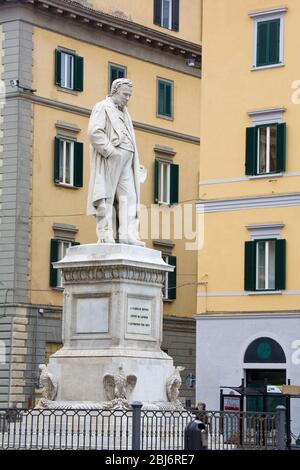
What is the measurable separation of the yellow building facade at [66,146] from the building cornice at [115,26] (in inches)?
1.8

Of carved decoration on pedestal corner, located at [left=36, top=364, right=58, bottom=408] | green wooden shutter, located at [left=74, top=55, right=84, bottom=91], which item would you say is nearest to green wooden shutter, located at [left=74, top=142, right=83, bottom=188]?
green wooden shutter, located at [left=74, top=55, right=84, bottom=91]

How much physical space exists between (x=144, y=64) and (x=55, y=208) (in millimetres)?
8123

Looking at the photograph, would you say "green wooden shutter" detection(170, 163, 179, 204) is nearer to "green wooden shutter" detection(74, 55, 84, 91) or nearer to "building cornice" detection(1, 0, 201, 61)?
"building cornice" detection(1, 0, 201, 61)

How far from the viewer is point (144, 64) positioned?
2333 inches

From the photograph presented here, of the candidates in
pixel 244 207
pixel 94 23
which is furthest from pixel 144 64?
pixel 244 207

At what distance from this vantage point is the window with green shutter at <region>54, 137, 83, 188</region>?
5450cm

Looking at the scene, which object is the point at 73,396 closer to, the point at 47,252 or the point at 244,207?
the point at 244,207

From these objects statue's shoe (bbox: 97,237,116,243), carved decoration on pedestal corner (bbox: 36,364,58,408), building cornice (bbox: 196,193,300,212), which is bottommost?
carved decoration on pedestal corner (bbox: 36,364,58,408)

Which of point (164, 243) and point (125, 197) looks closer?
point (125, 197)

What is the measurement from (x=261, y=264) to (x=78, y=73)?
11.7 m

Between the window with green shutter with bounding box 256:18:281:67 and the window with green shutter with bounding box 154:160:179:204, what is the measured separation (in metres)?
11.0

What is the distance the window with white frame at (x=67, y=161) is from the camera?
179 feet

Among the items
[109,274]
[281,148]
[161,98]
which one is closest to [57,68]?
[161,98]

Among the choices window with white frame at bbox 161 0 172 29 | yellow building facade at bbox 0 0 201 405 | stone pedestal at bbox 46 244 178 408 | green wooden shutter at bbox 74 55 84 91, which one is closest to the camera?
stone pedestal at bbox 46 244 178 408
